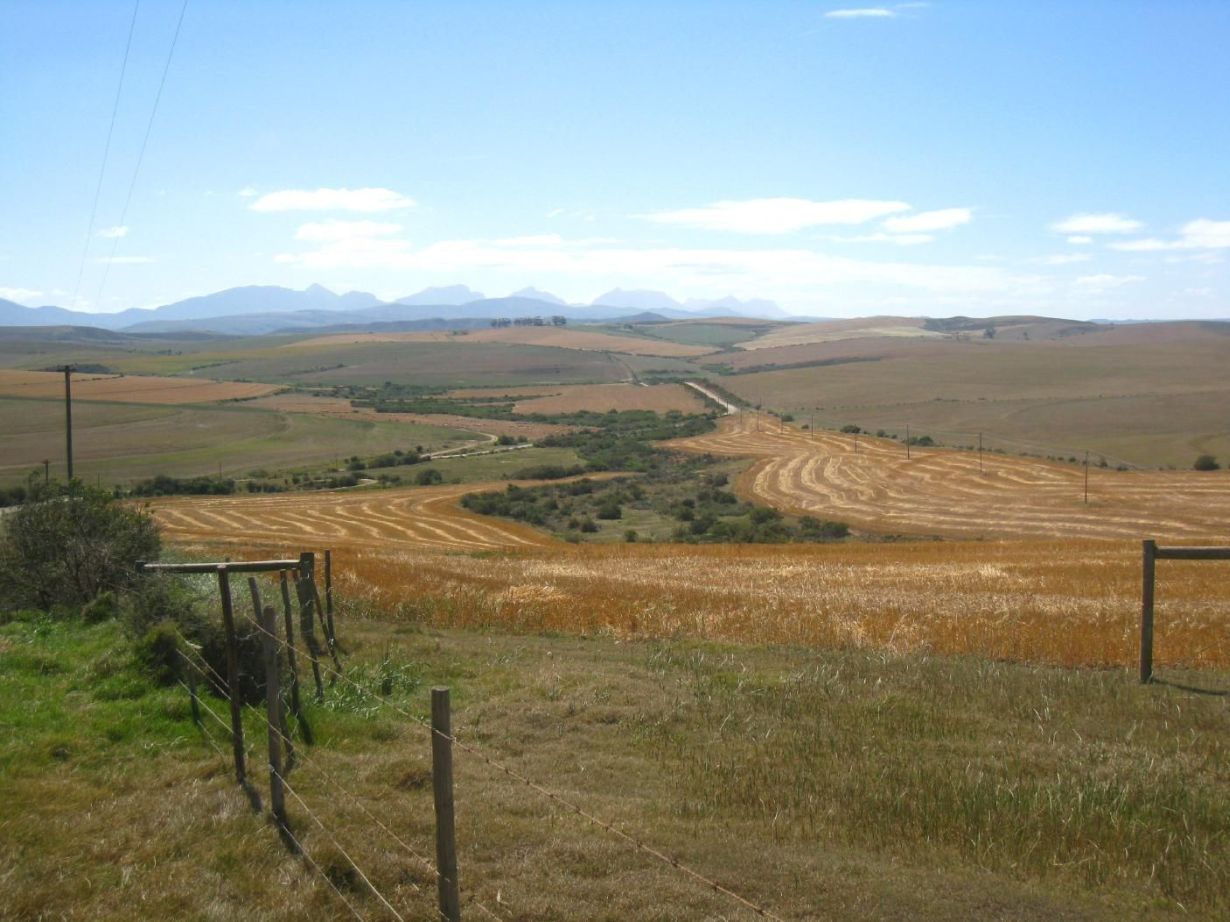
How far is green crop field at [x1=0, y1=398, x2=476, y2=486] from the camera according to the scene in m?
85.4

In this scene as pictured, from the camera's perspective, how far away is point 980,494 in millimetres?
62688

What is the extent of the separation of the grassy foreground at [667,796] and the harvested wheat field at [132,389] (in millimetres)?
128224

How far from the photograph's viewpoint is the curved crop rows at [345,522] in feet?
156

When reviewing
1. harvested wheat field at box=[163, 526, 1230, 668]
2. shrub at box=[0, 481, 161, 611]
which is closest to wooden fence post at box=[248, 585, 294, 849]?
harvested wheat field at box=[163, 526, 1230, 668]

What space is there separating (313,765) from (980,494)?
5947cm

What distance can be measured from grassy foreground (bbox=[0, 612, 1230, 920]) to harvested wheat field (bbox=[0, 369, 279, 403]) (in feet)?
421

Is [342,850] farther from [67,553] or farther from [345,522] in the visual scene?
[345,522]

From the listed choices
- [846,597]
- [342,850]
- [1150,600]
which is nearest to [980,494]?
[846,597]

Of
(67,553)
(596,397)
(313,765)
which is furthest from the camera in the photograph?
(596,397)

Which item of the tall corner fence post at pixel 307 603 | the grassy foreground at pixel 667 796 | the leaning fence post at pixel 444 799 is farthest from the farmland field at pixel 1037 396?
the leaning fence post at pixel 444 799

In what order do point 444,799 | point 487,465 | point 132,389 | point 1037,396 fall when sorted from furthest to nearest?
point 132,389
point 1037,396
point 487,465
point 444,799

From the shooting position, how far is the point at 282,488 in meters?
83.1

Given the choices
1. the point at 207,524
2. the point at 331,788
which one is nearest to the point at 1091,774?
the point at 331,788

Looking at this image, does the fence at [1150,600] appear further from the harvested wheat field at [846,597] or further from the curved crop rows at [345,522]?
the curved crop rows at [345,522]
